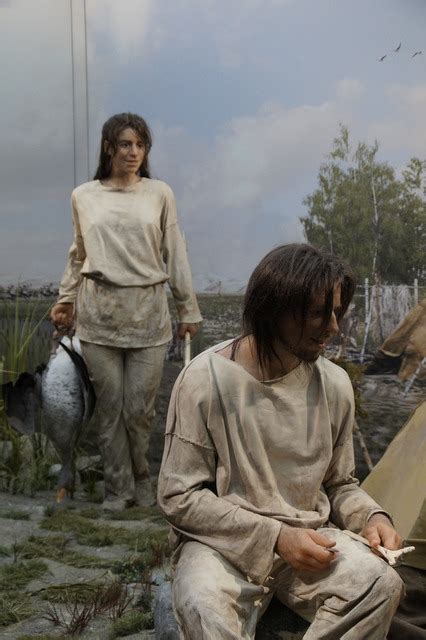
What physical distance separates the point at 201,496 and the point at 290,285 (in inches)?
23.3

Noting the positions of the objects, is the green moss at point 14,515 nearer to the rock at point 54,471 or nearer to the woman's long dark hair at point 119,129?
the rock at point 54,471

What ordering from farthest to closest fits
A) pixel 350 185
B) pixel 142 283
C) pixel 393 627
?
1. pixel 350 185
2. pixel 142 283
3. pixel 393 627

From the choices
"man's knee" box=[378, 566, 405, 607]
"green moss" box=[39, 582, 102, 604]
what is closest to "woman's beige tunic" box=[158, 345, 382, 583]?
"man's knee" box=[378, 566, 405, 607]

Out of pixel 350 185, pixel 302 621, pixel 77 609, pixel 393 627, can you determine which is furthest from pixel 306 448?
pixel 350 185

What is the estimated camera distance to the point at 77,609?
15.7 ft

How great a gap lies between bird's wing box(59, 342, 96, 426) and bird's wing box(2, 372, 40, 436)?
85 centimetres

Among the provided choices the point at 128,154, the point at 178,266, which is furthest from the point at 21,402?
the point at 128,154

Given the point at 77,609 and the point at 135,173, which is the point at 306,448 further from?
the point at 135,173

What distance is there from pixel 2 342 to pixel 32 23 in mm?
2198

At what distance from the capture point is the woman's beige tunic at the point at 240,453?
3.17 metres

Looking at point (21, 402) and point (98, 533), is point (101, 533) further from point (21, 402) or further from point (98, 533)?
point (21, 402)

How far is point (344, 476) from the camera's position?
3406mm

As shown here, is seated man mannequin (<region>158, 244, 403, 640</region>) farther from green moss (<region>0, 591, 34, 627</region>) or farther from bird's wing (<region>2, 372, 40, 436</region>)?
bird's wing (<region>2, 372, 40, 436</region>)

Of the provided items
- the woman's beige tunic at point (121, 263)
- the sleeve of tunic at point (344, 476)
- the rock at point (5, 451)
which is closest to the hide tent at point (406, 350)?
the woman's beige tunic at point (121, 263)
